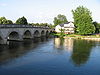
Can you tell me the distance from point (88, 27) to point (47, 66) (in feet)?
213

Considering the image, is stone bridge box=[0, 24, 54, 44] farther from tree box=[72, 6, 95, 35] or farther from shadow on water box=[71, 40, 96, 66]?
tree box=[72, 6, 95, 35]

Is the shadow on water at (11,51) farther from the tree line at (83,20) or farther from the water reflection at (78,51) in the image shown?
the tree line at (83,20)

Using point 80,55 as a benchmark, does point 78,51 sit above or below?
above

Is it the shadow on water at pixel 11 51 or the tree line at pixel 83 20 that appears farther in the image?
the tree line at pixel 83 20

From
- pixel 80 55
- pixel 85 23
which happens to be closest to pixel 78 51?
pixel 80 55

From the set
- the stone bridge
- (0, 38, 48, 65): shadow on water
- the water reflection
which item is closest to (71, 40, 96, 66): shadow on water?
the water reflection

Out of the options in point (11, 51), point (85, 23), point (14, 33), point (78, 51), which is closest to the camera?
point (11, 51)

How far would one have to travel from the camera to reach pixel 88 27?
86688mm

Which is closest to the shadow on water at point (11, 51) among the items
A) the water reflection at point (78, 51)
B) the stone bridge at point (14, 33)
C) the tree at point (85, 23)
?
the stone bridge at point (14, 33)

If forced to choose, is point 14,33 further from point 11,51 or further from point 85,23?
point 85,23

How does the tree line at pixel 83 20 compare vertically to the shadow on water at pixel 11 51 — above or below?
above

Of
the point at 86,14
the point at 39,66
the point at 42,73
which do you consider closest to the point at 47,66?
the point at 39,66

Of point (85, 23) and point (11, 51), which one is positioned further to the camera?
point (85, 23)

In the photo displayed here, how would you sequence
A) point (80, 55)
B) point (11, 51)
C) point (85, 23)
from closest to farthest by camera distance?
point (80, 55) < point (11, 51) < point (85, 23)
